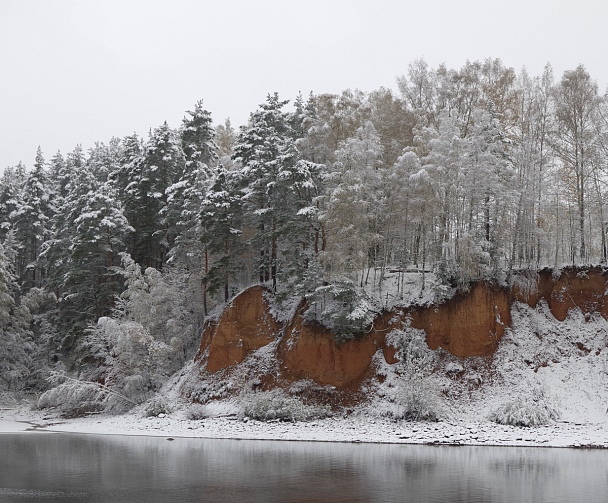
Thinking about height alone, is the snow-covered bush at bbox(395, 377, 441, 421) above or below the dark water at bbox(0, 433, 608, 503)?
above

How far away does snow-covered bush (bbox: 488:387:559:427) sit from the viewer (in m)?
31.2

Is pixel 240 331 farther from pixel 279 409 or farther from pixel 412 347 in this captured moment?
pixel 412 347

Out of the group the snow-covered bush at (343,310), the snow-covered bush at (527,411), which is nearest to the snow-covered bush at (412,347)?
the snow-covered bush at (343,310)

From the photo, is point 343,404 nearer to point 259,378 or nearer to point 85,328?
point 259,378

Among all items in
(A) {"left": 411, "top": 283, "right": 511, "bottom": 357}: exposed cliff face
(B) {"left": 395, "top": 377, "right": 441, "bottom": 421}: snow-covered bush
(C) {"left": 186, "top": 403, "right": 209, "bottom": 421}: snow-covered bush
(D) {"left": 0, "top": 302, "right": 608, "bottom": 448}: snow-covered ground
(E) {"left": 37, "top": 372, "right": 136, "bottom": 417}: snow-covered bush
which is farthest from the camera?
(E) {"left": 37, "top": 372, "right": 136, "bottom": 417}: snow-covered bush

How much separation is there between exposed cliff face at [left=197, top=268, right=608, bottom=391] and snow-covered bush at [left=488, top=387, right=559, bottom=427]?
471cm

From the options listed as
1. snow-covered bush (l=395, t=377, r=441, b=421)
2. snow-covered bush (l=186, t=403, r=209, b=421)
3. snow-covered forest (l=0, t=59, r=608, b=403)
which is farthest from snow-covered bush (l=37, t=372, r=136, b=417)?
snow-covered bush (l=395, t=377, r=441, b=421)

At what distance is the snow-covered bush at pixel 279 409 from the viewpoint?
115 ft

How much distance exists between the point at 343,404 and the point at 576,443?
13.2 metres

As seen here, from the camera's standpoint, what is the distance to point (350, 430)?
3316cm

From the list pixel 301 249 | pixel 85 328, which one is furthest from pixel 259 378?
pixel 85 328

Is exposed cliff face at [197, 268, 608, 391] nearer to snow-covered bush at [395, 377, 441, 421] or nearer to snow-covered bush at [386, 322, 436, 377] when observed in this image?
snow-covered bush at [386, 322, 436, 377]

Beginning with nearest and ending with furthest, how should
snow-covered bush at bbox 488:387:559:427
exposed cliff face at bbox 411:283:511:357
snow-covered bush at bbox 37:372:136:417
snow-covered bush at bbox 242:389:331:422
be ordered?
snow-covered bush at bbox 488:387:559:427, snow-covered bush at bbox 242:389:331:422, exposed cliff face at bbox 411:283:511:357, snow-covered bush at bbox 37:372:136:417

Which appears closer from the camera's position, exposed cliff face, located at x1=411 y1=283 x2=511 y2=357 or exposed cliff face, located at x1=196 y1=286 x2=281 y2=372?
exposed cliff face, located at x1=411 y1=283 x2=511 y2=357
